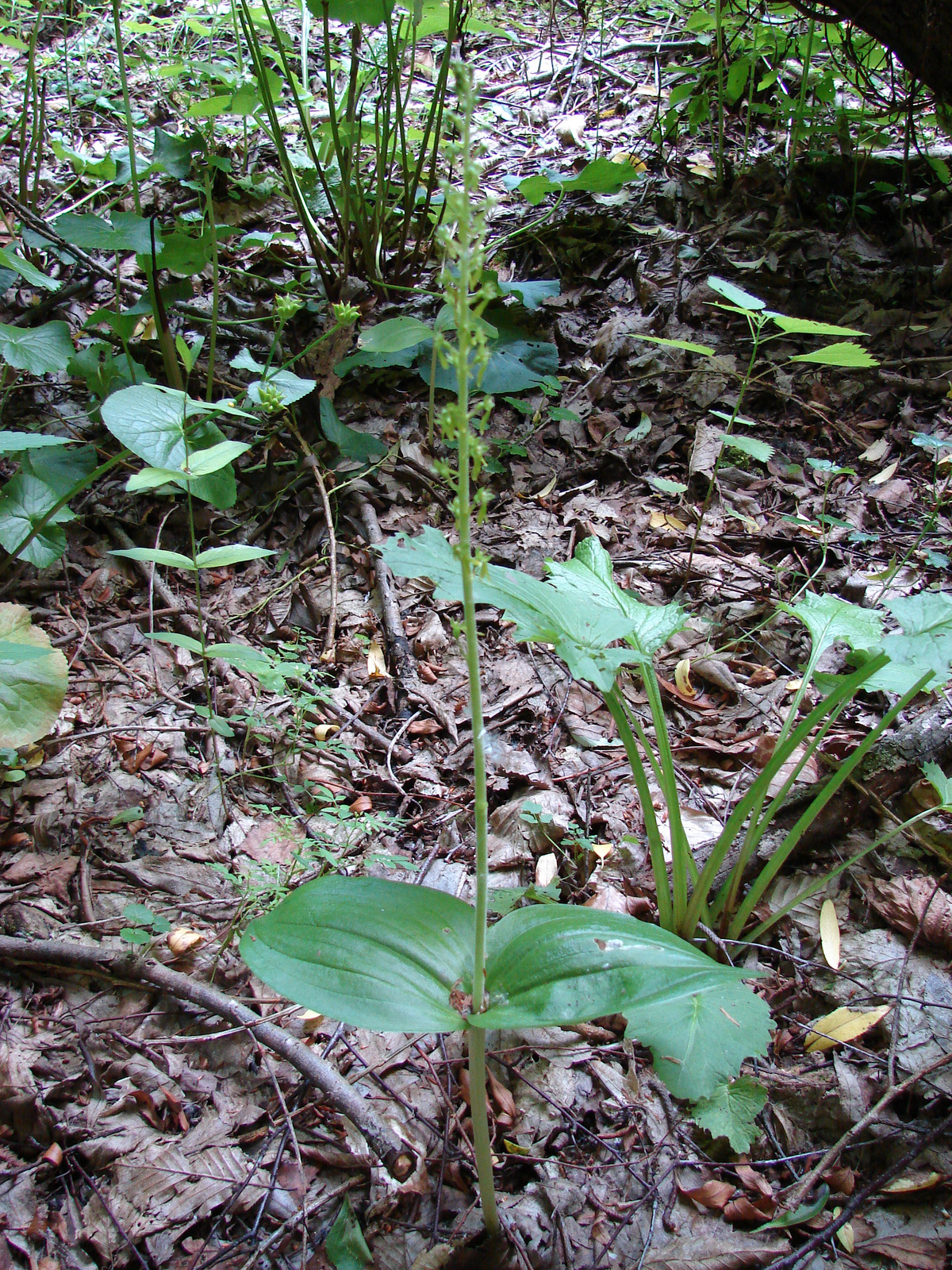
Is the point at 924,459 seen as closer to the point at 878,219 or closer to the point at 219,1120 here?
the point at 878,219

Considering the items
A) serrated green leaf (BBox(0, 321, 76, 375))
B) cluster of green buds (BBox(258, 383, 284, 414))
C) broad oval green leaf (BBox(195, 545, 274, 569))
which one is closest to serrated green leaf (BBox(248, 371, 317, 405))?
cluster of green buds (BBox(258, 383, 284, 414))

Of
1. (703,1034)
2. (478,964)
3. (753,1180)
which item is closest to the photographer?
(478,964)

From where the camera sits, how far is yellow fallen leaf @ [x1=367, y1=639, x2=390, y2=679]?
2.22 metres

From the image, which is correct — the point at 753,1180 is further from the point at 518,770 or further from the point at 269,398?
the point at 269,398

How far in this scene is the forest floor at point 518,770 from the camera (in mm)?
1158

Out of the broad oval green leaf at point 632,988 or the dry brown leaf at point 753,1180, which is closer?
the broad oval green leaf at point 632,988

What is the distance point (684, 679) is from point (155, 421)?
5.58ft

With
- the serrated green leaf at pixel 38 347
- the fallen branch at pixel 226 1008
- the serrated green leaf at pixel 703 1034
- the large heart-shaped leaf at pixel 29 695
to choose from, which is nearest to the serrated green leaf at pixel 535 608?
the serrated green leaf at pixel 703 1034

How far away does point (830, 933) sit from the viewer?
4.87 feet

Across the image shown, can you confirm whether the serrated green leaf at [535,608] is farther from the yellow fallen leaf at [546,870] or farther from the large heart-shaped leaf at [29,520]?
the large heart-shaped leaf at [29,520]

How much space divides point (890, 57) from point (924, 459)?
6.71 ft

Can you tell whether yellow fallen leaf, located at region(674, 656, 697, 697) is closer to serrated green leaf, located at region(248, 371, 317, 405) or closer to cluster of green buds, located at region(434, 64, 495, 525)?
cluster of green buds, located at region(434, 64, 495, 525)

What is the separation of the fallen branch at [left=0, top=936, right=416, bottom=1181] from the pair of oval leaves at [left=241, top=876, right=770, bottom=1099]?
1.08 feet

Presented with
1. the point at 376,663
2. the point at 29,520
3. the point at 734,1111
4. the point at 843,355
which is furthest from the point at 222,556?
the point at 843,355
